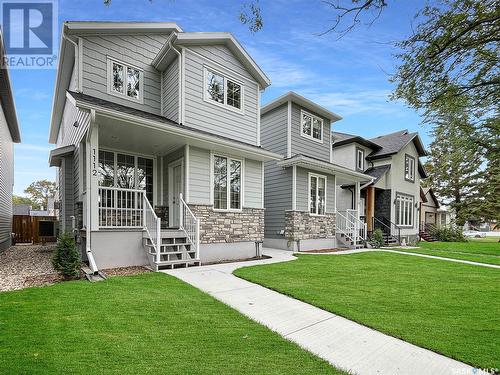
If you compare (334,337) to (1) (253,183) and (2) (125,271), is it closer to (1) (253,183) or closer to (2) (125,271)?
(2) (125,271)

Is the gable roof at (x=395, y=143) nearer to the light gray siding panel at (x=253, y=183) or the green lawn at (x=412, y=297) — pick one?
the green lawn at (x=412, y=297)

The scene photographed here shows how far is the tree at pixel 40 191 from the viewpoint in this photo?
188 ft

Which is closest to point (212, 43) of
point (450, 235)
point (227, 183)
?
point (227, 183)

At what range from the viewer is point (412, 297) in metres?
5.31

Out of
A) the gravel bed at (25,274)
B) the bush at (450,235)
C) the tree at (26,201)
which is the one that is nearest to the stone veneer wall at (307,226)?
the gravel bed at (25,274)

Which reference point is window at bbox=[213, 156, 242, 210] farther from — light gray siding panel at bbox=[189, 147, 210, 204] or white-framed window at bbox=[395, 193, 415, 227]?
white-framed window at bbox=[395, 193, 415, 227]

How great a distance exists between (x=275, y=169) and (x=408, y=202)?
12.2 m

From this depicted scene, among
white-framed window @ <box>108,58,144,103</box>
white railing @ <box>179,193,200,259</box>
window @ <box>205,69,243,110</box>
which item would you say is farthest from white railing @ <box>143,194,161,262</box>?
window @ <box>205,69,243,110</box>

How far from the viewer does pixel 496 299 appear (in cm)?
531

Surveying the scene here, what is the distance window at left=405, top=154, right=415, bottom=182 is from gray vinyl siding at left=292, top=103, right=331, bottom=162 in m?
8.47

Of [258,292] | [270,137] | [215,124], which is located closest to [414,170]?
[270,137]

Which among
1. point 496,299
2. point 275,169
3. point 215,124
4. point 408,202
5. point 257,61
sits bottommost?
point 496,299

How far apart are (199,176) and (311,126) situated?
23.7 feet

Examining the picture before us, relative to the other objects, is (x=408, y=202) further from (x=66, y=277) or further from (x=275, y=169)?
(x=66, y=277)
